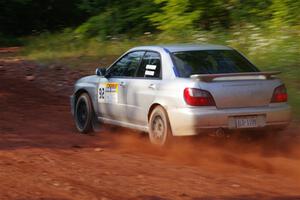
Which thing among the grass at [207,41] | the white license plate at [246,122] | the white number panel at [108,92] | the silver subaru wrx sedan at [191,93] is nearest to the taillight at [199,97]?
the silver subaru wrx sedan at [191,93]

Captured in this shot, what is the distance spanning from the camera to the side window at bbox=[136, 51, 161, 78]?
30.8 ft

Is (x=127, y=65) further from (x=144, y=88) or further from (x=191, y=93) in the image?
(x=191, y=93)

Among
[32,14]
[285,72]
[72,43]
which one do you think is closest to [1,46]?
[32,14]

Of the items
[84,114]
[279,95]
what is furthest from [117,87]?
[279,95]

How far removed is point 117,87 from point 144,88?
34.1 inches

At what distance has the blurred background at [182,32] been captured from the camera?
15016mm

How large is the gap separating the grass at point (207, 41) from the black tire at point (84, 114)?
3466 millimetres

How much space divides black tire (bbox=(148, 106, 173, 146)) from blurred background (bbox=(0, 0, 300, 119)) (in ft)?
9.93

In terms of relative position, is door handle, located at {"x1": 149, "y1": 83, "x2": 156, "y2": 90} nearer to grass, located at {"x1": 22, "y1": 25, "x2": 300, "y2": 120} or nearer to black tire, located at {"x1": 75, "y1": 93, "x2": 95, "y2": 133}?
black tire, located at {"x1": 75, "y1": 93, "x2": 95, "y2": 133}

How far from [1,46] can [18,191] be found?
85.3ft

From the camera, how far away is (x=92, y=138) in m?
10.5

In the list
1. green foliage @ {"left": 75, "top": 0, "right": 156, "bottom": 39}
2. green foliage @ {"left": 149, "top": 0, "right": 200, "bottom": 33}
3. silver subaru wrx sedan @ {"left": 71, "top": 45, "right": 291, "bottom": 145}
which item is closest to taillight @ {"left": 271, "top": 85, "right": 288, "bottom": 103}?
silver subaru wrx sedan @ {"left": 71, "top": 45, "right": 291, "bottom": 145}

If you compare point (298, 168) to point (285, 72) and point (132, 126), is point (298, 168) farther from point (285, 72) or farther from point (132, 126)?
point (285, 72)

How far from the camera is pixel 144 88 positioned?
30.9ft
